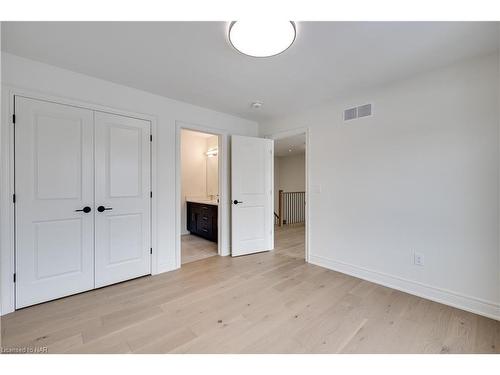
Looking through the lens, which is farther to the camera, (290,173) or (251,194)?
(290,173)

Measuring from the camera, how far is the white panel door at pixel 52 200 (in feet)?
6.47

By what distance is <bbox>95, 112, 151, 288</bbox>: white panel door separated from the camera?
2.38 metres

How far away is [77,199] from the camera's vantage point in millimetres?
2230

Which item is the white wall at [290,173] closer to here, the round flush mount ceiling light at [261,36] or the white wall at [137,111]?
the white wall at [137,111]

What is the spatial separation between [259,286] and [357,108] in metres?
2.47

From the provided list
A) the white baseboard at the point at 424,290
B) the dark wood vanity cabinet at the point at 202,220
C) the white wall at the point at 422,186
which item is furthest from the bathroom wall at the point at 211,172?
the white baseboard at the point at 424,290

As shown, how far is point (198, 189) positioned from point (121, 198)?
9.13ft

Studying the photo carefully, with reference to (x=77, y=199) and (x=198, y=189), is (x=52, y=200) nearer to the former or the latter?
Answer: (x=77, y=199)

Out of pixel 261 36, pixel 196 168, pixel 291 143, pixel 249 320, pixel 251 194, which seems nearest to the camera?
pixel 261 36

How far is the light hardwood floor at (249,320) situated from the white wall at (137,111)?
21.4 inches

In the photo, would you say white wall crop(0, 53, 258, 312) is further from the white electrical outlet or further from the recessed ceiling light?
the white electrical outlet

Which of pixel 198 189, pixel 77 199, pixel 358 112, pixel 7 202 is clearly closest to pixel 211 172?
pixel 198 189
